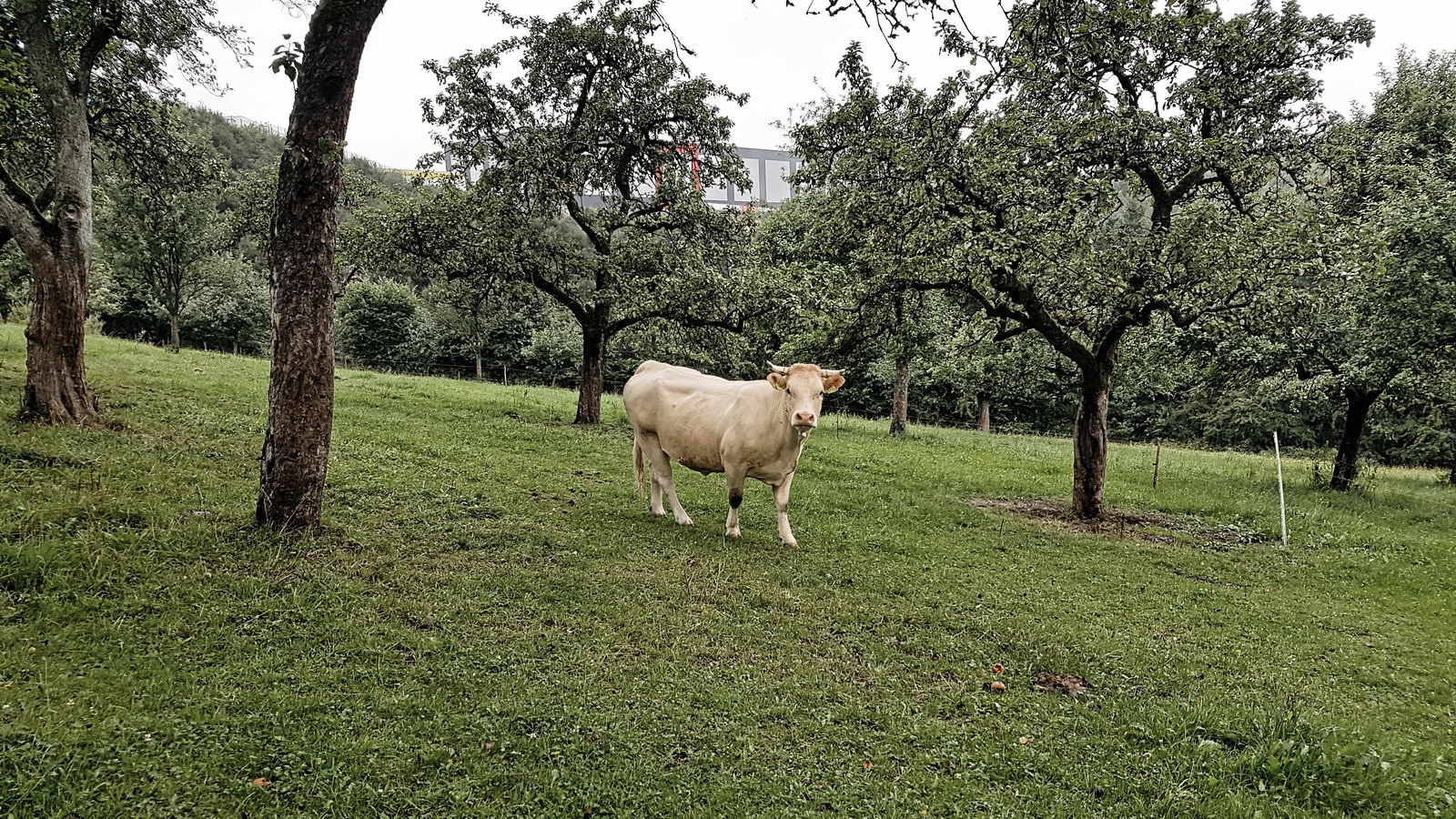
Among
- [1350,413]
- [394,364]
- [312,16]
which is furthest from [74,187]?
[394,364]

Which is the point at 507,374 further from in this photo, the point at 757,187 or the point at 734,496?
the point at 734,496

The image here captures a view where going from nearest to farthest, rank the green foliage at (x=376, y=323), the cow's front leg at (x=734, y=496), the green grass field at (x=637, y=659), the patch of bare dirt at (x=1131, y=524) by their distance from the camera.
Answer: the green grass field at (x=637, y=659)
the cow's front leg at (x=734, y=496)
the patch of bare dirt at (x=1131, y=524)
the green foliage at (x=376, y=323)

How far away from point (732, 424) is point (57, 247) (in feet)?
32.9

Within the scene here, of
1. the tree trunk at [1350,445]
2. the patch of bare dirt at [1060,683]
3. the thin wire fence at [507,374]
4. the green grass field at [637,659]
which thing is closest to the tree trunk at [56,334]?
the green grass field at [637,659]

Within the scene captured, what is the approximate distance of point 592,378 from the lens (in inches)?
775

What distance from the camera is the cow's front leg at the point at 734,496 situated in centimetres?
914

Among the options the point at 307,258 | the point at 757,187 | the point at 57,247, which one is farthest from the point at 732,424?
the point at 757,187

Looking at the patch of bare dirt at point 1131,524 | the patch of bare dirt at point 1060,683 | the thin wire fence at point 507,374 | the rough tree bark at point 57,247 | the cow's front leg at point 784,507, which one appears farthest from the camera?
the thin wire fence at point 507,374

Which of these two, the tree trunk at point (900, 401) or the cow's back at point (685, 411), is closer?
the cow's back at point (685, 411)

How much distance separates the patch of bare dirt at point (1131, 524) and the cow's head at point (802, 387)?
607 cm

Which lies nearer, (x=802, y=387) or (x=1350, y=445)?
(x=802, y=387)

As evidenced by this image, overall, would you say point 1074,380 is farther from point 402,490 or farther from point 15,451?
point 15,451

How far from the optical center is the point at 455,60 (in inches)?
704

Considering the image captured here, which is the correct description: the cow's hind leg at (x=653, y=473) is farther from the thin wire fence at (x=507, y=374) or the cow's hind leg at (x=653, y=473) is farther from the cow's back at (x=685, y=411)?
the thin wire fence at (x=507, y=374)
